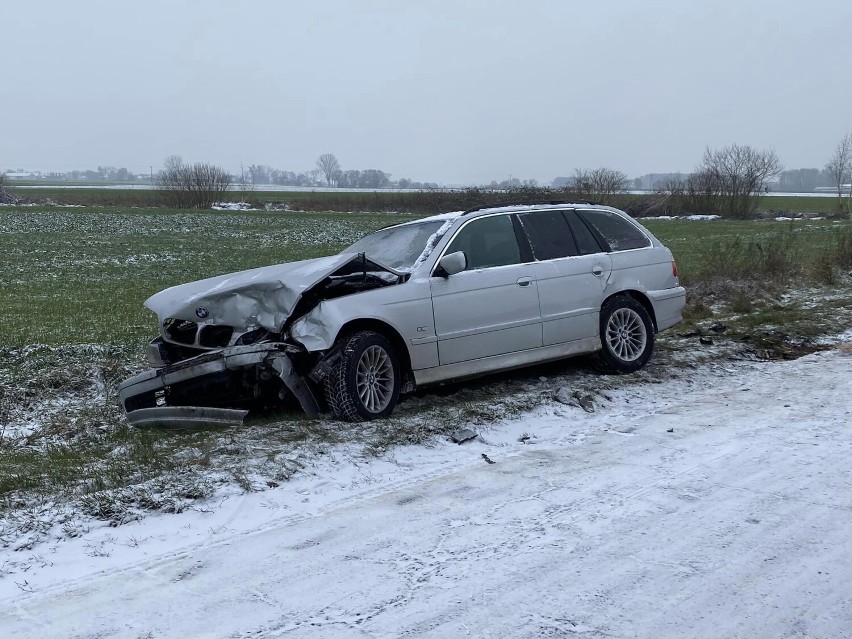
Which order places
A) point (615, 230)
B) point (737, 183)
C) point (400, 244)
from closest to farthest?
point (400, 244), point (615, 230), point (737, 183)

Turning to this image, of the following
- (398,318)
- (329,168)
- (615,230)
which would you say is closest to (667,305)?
(615,230)

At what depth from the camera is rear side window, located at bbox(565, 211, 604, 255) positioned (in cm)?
790

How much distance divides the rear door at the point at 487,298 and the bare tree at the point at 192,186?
51736mm

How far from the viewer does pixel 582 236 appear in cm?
797

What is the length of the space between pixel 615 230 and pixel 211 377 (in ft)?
15.0

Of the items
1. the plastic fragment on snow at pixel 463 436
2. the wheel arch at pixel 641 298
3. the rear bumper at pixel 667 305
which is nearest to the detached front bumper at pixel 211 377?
the plastic fragment on snow at pixel 463 436

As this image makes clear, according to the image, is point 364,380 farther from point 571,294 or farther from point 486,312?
point 571,294

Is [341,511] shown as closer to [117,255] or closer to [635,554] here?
[635,554]

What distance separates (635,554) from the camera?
153 inches

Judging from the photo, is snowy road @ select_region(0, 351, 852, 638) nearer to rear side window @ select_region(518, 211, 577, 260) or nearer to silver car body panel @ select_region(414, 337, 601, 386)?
silver car body panel @ select_region(414, 337, 601, 386)

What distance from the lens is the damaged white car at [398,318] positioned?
6098 millimetres

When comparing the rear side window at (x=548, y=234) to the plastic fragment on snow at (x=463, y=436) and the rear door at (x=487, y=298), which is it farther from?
the plastic fragment on snow at (x=463, y=436)

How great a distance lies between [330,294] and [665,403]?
10.3 feet

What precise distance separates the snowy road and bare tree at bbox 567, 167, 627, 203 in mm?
49383
